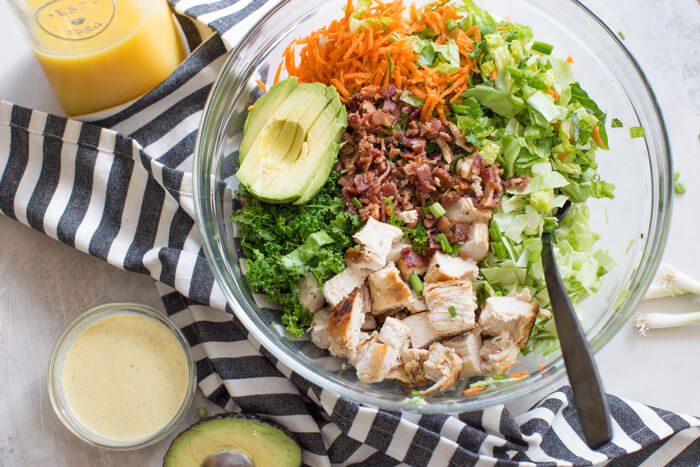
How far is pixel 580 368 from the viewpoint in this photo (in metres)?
1.81

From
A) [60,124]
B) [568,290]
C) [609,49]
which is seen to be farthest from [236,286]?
[609,49]

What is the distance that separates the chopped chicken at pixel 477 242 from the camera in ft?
A: 7.12

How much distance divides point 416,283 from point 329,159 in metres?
0.58

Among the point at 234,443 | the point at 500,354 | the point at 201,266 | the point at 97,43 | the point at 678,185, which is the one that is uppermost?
the point at 678,185

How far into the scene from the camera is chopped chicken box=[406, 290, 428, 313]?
2.21 metres

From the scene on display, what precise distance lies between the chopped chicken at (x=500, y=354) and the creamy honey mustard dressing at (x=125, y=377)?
1268mm

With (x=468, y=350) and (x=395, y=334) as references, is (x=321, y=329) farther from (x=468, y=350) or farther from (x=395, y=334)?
(x=468, y=350)

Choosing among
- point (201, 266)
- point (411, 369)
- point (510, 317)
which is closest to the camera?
point (510, 317)

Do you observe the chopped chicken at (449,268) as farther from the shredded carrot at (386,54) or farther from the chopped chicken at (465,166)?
the shredded carrot at (386,54)

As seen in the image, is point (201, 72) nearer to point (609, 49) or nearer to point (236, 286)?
point (236, 286)

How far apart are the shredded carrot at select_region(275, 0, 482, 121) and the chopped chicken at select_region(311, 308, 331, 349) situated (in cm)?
84

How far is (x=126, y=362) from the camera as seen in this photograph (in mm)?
2512

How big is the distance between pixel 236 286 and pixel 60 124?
3.59 ft

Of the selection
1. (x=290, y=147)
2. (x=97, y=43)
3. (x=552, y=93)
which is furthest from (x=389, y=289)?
(x=97, y=43)
